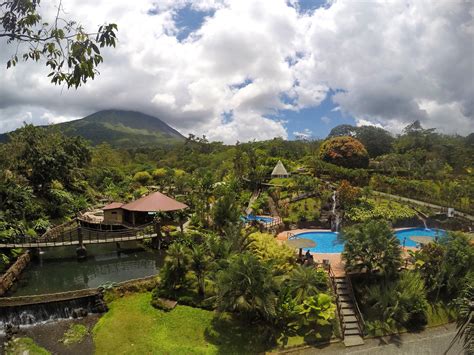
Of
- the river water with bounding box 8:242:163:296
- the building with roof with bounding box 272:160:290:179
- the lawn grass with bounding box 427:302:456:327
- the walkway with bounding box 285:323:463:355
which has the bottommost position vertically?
the walkway with bounding box 285:323:463:355

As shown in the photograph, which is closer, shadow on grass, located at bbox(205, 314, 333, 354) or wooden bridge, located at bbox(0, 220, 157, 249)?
shadow on grass, located at bbox(205, 314, 333, 354)

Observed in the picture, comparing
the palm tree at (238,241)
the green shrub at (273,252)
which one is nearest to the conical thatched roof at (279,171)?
the green shrub at (273,252)

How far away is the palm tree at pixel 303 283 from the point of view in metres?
14.4

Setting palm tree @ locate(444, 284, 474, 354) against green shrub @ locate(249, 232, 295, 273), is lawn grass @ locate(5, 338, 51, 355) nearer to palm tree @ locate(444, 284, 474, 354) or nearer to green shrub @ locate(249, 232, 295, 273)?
green shrub @ locate(249, 232, 295, 273)

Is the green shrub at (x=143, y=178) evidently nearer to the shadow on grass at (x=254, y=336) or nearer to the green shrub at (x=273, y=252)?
the green shrub at (x=273, y=252)

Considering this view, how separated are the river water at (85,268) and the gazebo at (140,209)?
8.91ft

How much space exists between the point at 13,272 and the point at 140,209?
915 centimetres

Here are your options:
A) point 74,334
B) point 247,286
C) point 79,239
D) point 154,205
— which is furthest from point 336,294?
point 79,239

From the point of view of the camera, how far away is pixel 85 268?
21.0 metres

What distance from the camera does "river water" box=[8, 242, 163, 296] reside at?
727 inches

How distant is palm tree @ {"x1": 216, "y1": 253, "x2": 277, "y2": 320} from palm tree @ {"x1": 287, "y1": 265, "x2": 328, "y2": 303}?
1727mm

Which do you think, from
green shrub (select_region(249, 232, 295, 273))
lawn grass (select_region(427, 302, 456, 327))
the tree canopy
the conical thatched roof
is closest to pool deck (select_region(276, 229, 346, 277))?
green shrub (select_region(249, 232, 295, 273))

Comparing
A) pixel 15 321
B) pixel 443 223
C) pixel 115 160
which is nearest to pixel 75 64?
pixel 15 321

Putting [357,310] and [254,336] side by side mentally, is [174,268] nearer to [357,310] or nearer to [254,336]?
[254,336]
